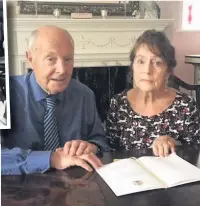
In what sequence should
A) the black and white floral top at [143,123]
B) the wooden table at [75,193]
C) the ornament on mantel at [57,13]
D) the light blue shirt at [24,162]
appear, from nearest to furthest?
the wooden table at [75,193] → the light blue shirt at [24,162] → the ornament on mantel at [57,13] → the black and white floral top at [143,123]

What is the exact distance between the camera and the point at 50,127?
1119mm

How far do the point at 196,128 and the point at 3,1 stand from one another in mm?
842

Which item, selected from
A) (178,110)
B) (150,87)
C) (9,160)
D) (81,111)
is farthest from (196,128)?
(9,160)

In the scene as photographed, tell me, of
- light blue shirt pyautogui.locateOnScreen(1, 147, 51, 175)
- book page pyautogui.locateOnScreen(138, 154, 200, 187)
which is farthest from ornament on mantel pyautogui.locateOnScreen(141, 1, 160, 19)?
light blue shirt pyautogui.locateOnScreen(1, 147, 51, 175)

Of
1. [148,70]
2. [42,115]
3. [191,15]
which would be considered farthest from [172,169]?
[191,15]

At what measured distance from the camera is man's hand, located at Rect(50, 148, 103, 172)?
0.97 metres

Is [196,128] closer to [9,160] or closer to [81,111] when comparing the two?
[81,111]

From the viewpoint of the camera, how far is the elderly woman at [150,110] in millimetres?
1144

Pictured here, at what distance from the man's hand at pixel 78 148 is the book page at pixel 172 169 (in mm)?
172

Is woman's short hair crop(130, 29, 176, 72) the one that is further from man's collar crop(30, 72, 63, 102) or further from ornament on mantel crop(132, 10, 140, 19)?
man's collar crop(30, 72, 63, 102)

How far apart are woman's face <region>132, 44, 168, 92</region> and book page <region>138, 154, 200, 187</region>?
27 cm

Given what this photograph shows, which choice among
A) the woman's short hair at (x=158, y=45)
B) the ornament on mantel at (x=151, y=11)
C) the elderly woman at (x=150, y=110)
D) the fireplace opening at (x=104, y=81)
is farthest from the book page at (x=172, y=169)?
the ornament on mantel at (x=151, y=11)

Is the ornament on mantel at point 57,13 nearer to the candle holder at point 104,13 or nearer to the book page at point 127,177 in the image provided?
the candle holder at point 104,13

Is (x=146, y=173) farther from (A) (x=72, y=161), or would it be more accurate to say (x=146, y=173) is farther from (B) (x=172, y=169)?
(A) (x=72, y=161)
